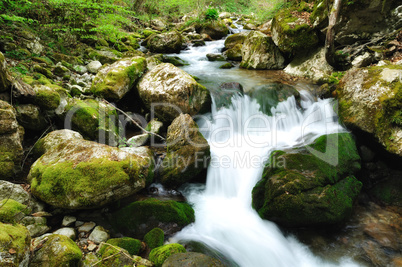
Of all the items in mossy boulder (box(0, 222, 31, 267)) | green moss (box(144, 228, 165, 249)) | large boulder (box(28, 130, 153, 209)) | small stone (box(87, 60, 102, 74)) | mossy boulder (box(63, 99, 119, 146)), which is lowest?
green moss (box(144, 228, 165, 249))

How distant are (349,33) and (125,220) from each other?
901 centimetres

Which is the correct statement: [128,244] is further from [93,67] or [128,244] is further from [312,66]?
[312,66]

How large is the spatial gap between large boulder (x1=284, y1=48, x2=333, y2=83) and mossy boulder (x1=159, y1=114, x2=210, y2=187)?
574 cm

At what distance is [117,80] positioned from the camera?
581 centimetres

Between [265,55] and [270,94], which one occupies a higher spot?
[265,55]

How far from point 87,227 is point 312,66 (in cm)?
902

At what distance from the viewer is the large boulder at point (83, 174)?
3129 mm

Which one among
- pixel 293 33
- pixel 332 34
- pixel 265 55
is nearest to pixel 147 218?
pixel 332 34

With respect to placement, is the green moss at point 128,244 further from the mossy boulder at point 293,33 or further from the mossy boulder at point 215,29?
the mossy boulder at point 215,29

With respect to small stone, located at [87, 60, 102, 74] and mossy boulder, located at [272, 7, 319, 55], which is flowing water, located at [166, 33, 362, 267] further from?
small stone, located at [87, 60, 102, 74]

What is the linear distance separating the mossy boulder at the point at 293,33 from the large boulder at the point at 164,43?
5747 mm

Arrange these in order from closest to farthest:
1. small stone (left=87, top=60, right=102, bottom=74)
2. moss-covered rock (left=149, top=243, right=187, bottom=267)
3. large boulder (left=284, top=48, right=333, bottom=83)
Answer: moss-covered rock (left=149, top=243, right=187, bottom=267)
small stone (left=87, top=60, right=102, bottom=74)
large boulder (left=284, top=48, right=333, bottom=83)

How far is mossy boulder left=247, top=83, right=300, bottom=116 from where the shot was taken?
22.5ft

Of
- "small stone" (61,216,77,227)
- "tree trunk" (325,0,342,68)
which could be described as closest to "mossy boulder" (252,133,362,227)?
"small stone" (61,216,77,227)
